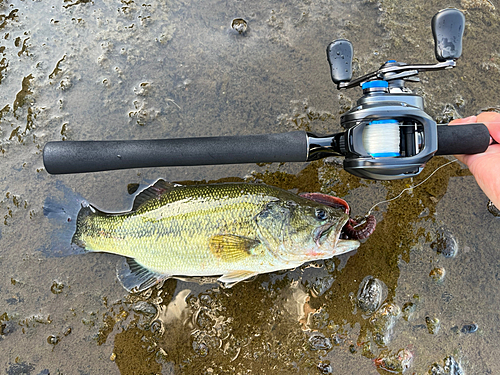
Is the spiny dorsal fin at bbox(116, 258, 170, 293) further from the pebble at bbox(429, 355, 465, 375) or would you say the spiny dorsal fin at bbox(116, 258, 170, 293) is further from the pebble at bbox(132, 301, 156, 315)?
the pebble at bbox(429, 355, 465, 375)

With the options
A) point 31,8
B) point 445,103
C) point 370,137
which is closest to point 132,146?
point 370,137

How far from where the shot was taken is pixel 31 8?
3.04 metres

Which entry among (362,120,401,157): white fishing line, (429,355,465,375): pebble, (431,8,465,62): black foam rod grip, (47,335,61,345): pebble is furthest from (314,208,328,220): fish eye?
(47,335,61,345): pebble

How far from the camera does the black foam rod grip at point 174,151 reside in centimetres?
214

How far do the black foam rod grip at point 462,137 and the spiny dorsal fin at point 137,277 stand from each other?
2330 millimetres

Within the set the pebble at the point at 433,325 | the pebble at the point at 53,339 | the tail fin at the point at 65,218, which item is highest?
the tail fin at the point at 65,218

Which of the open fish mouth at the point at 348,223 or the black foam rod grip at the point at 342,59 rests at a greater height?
the black foam rod grip at the point at 342,59

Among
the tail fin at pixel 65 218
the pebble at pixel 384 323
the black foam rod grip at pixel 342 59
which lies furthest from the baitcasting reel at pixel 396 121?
the tail fin at pixel 65 218

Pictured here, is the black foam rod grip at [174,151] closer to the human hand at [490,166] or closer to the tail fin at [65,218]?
the tail fin at [65,218]

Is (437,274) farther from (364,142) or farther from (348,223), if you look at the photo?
(364,142)

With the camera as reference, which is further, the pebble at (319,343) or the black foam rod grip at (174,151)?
the pebble at (319,343)

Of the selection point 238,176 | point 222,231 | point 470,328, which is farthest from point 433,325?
point 238,176

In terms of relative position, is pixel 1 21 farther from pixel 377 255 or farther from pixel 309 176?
pixel 377 255

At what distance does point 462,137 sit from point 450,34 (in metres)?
0.64
